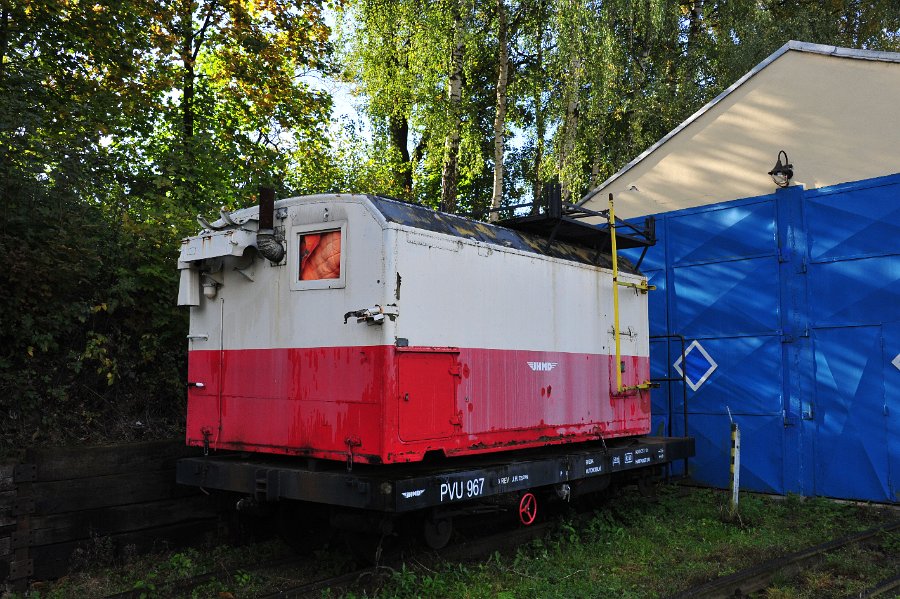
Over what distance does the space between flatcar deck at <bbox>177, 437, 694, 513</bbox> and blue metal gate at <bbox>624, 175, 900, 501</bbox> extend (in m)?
3.60

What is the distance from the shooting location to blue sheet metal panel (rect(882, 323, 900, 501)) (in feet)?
27.9

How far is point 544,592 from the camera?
5516 millimetres

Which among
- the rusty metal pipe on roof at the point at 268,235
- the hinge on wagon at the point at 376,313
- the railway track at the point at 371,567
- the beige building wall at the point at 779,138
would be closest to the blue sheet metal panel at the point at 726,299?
the beige building wall at the point at 779,138

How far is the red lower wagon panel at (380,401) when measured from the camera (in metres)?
5.38

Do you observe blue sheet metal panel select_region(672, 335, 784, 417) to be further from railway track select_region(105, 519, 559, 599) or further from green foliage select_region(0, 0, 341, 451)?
green foliage select_region(0, 0, 341, 451)

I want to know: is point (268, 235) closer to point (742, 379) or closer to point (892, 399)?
point (742, 379)

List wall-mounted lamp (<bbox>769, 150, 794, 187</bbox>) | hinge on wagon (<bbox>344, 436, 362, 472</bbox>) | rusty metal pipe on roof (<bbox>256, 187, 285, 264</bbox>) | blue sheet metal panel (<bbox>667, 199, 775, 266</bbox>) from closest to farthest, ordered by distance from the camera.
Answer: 1. hinge on wagon (<bbox>344, 436, 362, 472</bbox>)
2. rusty metal pipe on roof (<bbox>256, 187, 285, 264</bbox>)
3. wall-mounted lamp (<bbox>769, 150, 794, 187</bbox>)
4. blue sheet metal panel (<bbox>667, 199, 775, 266</bbox>)

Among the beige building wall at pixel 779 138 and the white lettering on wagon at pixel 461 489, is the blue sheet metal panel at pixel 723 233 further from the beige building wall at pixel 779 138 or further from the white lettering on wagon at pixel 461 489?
the white lettering on wagon at pixel 461 489

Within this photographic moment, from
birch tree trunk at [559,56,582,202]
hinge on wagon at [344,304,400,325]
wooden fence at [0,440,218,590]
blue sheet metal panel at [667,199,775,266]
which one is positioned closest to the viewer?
hinge on wagon at [344,304,400,325]

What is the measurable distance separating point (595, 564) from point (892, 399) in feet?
15.6

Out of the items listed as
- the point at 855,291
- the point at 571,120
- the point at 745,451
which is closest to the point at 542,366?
the point at 745,451

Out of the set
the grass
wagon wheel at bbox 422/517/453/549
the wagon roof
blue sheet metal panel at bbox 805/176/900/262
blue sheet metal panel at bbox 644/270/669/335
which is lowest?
the grass

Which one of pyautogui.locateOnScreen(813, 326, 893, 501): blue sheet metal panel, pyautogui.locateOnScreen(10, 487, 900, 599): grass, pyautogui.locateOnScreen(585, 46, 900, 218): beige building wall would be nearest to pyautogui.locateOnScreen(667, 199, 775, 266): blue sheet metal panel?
pyautogui.locateOnScreen(585, 46, 900, 218): beige building wall

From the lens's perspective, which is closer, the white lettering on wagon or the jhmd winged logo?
the white lettering on wagon
